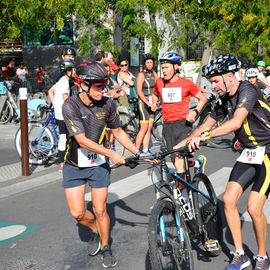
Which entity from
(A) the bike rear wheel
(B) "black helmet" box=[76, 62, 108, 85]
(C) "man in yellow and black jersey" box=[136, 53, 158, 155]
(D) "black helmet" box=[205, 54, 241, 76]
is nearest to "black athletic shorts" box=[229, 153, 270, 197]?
(D) "black helmet" box=[205, 54, 241, 76]

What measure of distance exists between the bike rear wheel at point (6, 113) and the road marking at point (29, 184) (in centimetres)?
707

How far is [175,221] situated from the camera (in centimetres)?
365

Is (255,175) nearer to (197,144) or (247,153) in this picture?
(247,153)

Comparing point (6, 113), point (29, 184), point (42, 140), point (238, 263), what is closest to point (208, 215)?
point (238, 263)

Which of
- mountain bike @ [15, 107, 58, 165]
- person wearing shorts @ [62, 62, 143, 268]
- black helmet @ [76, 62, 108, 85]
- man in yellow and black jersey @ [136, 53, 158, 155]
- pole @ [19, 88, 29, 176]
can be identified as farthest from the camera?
man in yellow and black jersey @ [136, 53, 158, 155]

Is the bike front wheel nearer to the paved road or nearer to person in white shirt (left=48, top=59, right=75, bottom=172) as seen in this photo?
the paved road

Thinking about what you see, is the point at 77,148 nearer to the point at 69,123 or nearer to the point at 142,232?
the point at 69,123

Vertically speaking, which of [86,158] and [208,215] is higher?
[86,158]

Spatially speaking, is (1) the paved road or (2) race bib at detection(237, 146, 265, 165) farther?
(1) the paved road

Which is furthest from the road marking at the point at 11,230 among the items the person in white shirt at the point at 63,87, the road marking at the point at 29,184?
the person in white shirt at the point at 63,87

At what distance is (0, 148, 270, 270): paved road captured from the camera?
14.3 feet

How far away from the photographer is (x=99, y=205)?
4.22m

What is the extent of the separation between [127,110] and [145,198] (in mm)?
3934

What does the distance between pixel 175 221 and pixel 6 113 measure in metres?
12.0
